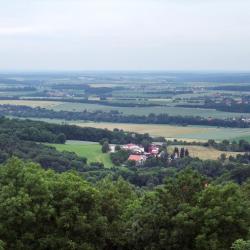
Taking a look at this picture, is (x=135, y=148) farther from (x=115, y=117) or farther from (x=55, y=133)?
(x=115, y=117)

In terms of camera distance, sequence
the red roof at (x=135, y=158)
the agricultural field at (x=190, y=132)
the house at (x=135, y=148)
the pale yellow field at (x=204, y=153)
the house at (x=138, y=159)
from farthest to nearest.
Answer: the agricultural field at (x=190, y=132)
the house at (x=135, y=148)
the pale yellow field at (x=204, y=153)
the red roof at (x=135, y=158)
the house at (x=138, y=159)

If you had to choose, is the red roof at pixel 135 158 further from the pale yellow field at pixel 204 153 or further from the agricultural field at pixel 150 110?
the agricultural field at pixel 150 110

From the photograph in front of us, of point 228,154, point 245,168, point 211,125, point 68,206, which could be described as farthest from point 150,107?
point 68,206

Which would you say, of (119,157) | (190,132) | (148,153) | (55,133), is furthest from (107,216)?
(190,132)

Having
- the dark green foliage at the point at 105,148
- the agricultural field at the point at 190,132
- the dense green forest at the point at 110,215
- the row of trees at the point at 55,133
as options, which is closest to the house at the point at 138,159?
the dark green foliage at the point at 105,148

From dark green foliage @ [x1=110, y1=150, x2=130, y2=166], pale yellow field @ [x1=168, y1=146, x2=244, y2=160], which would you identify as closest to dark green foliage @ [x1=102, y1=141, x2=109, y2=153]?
dark green foliage @ [x1=110, y1=150, x2=130, y2=166]

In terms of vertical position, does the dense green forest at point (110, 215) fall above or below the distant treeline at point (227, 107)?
above

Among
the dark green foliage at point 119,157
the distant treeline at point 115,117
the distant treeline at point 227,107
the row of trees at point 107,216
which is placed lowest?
the distant treeline at point 115,117
